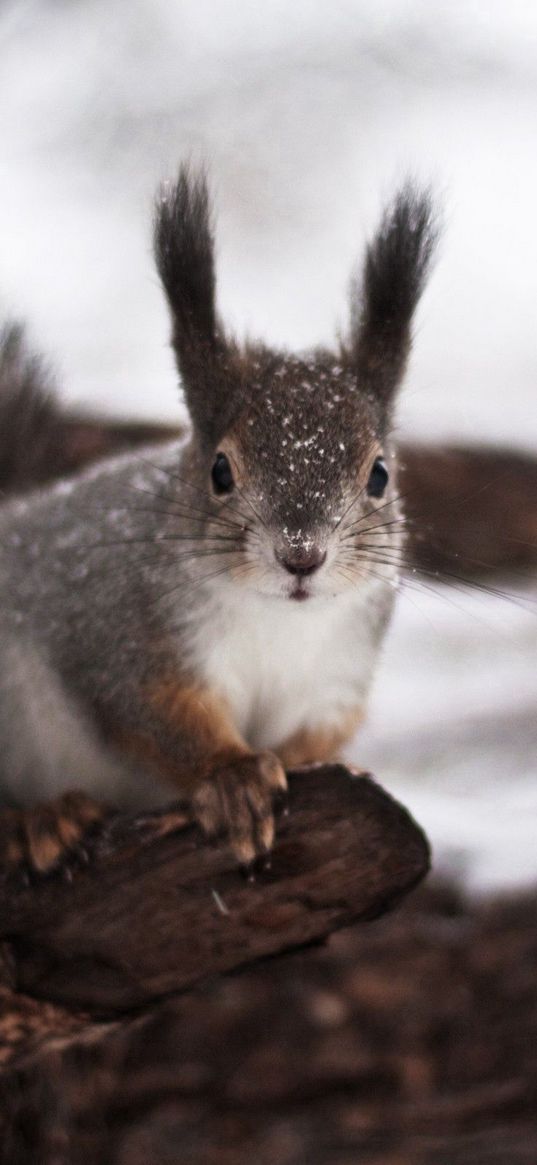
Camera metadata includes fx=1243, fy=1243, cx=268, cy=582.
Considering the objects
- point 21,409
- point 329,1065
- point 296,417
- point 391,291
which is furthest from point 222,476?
point 329,1065

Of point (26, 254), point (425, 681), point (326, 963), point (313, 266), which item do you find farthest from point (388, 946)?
→ point (26, 254)

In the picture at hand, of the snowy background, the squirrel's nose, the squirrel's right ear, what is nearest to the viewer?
the squirrel's nose

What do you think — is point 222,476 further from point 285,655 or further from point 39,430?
point 39,430

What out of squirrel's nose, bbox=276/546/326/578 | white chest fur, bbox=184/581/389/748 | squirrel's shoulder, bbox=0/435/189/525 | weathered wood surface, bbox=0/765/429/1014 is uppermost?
squirrel's shoulder, bbox=0/435/189/525

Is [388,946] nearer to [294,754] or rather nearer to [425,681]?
[425,681]

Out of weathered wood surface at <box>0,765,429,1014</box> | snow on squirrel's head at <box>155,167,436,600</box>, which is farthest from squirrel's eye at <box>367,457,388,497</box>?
weathered wood surface at <box>0,765,429,1014</box>

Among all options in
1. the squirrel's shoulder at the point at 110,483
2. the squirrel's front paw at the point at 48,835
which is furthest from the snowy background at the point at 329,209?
the squirrel's front paw at the point at 48,835

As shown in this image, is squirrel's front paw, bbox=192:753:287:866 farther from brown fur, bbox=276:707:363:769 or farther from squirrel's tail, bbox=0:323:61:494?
squirrel's tail, bbox=0:323:61:494
